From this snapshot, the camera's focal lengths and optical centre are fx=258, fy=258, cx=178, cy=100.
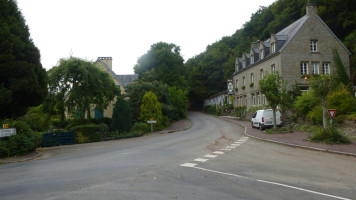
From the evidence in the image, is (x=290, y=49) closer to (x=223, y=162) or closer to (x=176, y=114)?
(x=176, y=114)

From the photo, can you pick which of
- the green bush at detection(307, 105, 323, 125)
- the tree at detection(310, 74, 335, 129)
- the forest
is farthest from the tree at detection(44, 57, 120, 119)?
the forest

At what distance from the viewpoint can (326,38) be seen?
30641 millimetres

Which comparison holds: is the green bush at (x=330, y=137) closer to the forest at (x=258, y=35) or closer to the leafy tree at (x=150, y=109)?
the leafy tree at (x=150, y=109)

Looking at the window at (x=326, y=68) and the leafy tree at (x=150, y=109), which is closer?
the leafy tree at (x=150, y=109)

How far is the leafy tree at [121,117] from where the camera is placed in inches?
931

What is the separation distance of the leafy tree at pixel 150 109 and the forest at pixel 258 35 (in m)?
23.2

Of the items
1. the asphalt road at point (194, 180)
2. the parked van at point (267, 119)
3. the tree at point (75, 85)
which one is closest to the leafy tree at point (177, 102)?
the tree at point (75, 85)

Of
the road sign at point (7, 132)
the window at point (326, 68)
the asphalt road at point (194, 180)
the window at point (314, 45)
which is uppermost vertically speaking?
the window at point (314, 45)

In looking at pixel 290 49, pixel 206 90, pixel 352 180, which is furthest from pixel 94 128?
pixel 206 90

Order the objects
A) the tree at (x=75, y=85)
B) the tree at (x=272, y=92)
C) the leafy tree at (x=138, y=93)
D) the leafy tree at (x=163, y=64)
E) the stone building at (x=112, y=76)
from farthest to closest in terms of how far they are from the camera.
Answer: the leafy tree at (x=163, y=64)
the stone building at (x=112, y=76)
the leafy tree at (x=138, y=93)
the tree at (x=75, y=85)
the tree at (x=272, y=92)

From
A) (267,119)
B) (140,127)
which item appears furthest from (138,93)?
(267,119)

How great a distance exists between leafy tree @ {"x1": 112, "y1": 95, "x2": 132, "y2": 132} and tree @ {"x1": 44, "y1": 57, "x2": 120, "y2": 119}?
5.48ft

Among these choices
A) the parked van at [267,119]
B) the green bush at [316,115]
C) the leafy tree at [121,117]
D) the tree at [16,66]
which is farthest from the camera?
the leafy tree at [121,117]

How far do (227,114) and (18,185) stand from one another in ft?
137
